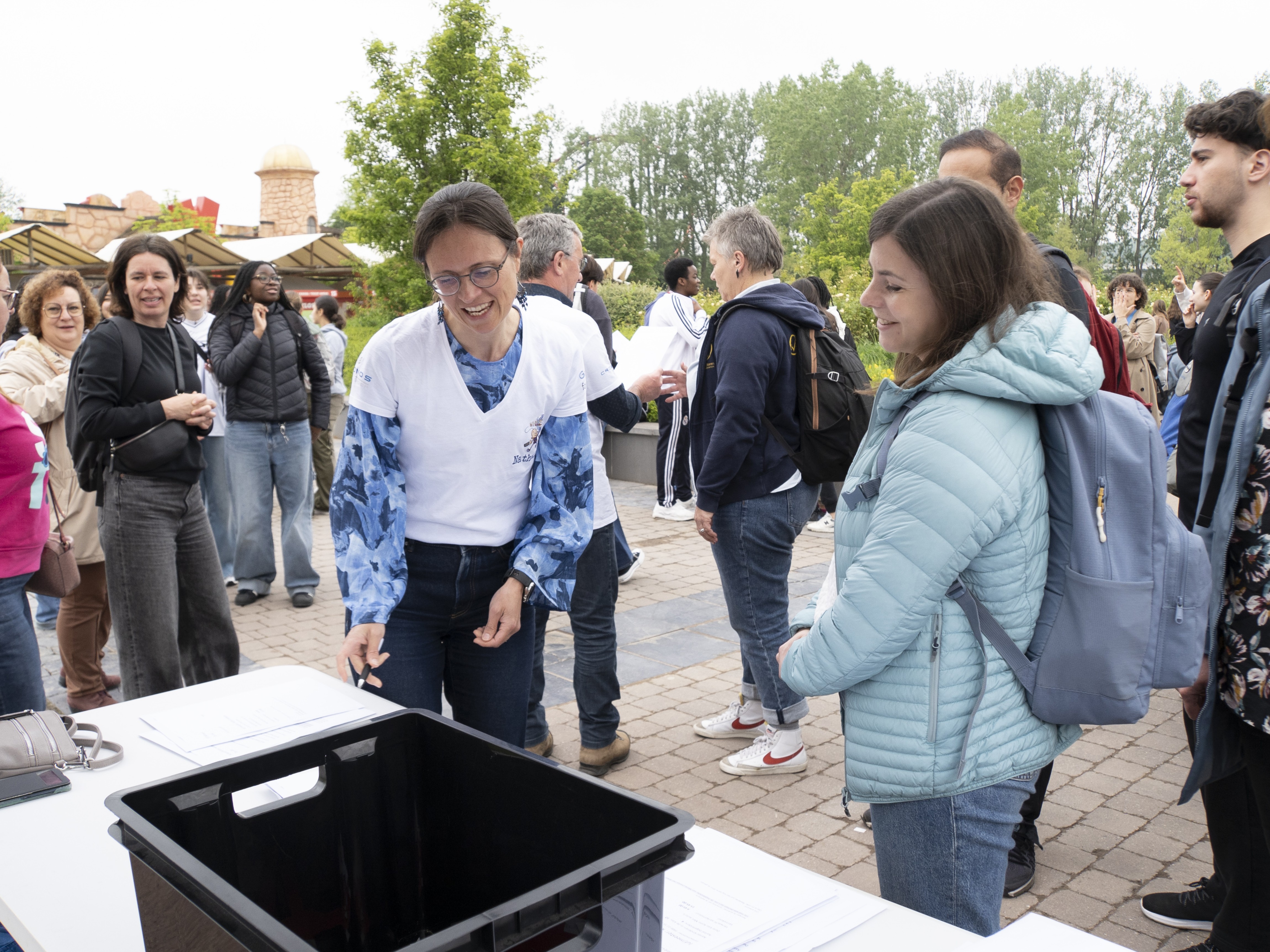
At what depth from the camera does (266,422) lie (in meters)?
6.20

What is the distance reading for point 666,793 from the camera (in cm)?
362

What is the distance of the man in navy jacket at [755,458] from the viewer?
352 cm

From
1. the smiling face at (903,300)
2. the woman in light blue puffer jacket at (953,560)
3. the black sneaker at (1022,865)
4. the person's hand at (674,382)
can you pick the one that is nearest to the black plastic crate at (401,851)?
the woman in light blue puffer jacket at (953,560)

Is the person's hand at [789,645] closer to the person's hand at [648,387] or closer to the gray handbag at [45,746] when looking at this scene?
the gray handbag at [45,746]

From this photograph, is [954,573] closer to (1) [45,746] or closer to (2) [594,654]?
(1) [45,746]

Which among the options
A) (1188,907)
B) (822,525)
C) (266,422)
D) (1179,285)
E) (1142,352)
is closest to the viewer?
(1188,907)

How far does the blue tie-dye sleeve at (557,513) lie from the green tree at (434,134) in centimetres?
1774

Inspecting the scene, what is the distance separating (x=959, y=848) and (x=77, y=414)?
11.6 feet

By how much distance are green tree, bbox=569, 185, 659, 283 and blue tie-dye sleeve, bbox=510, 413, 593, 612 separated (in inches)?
1971

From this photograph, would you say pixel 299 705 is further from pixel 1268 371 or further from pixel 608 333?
pixel 608 333

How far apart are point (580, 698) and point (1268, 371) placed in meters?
2.65

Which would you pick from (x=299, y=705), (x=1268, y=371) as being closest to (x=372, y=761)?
(x=299, y=705)

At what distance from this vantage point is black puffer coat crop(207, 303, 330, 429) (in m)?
6.02

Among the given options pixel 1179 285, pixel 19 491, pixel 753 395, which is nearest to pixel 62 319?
pixel 19 491
